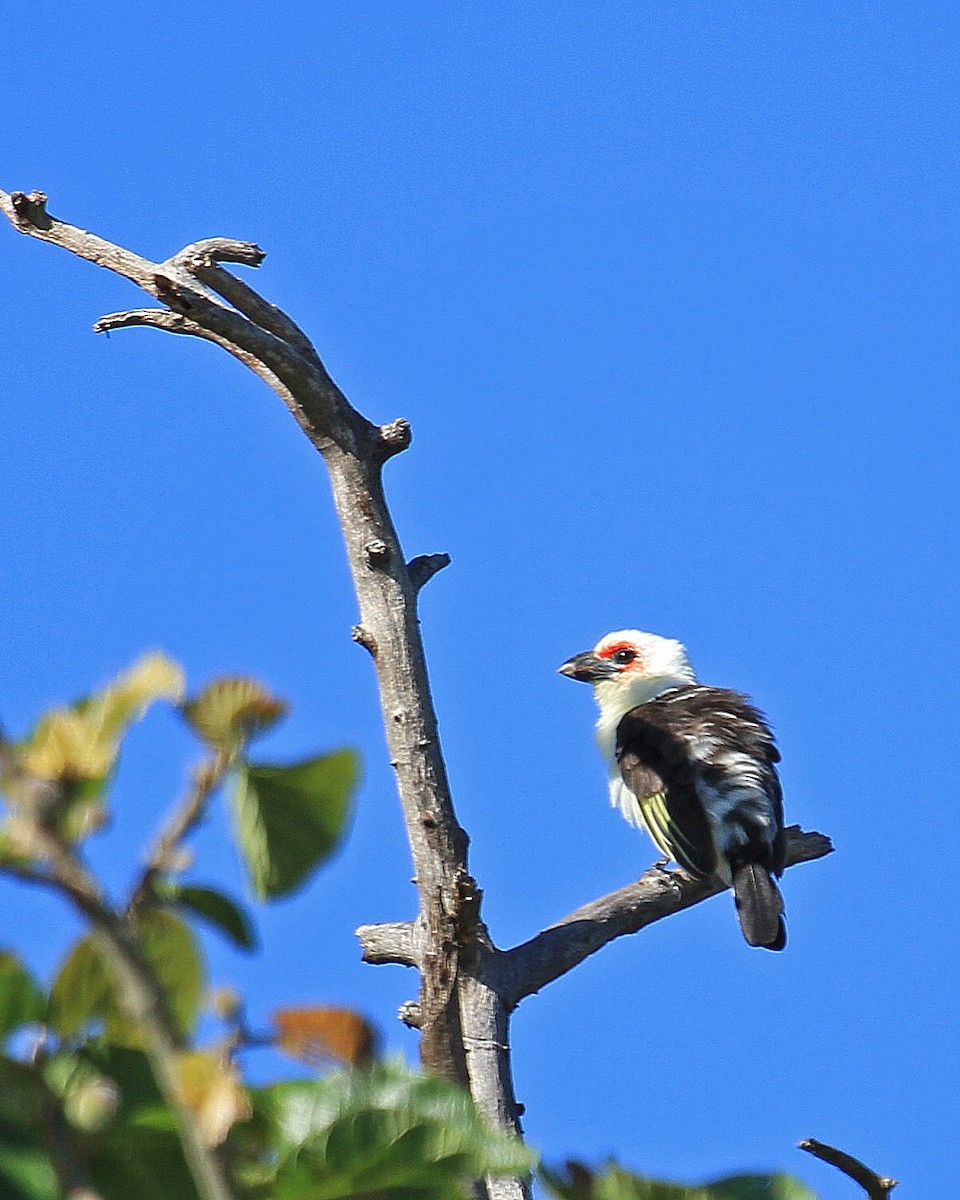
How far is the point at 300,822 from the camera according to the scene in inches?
39.0

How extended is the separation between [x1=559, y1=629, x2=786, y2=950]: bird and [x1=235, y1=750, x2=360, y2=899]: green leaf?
610 centimetres

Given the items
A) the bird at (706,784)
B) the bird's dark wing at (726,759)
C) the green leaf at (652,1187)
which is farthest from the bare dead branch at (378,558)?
the green leaf at (652,1187)

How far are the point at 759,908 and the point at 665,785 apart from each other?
851 millimetres

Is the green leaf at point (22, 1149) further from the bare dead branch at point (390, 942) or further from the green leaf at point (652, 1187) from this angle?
the bare dead branch at point (390, 942)

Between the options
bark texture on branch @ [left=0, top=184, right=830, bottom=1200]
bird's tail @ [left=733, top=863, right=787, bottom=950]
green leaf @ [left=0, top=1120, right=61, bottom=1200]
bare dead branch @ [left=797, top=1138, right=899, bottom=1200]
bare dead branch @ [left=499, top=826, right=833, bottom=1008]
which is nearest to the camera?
green leaf @ [left=0, top=1120, right=61, bottom=1200]

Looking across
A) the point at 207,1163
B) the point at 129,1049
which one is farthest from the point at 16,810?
the point at 129,1049

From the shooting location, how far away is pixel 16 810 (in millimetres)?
746

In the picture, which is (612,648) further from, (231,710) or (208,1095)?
(208,1095)

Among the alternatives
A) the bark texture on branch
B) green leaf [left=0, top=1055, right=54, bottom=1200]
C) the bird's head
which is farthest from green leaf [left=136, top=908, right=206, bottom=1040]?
the bird's head

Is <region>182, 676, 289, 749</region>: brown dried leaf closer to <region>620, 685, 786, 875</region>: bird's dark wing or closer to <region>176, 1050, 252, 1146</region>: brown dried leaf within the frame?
<region>176, 1050, 252, 1146</region>: brown dried leaf

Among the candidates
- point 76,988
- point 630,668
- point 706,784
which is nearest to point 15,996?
point 76,988

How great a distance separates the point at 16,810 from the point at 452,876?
143 inches

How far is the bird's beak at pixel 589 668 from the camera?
974 cm

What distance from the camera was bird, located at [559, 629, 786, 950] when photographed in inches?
279
